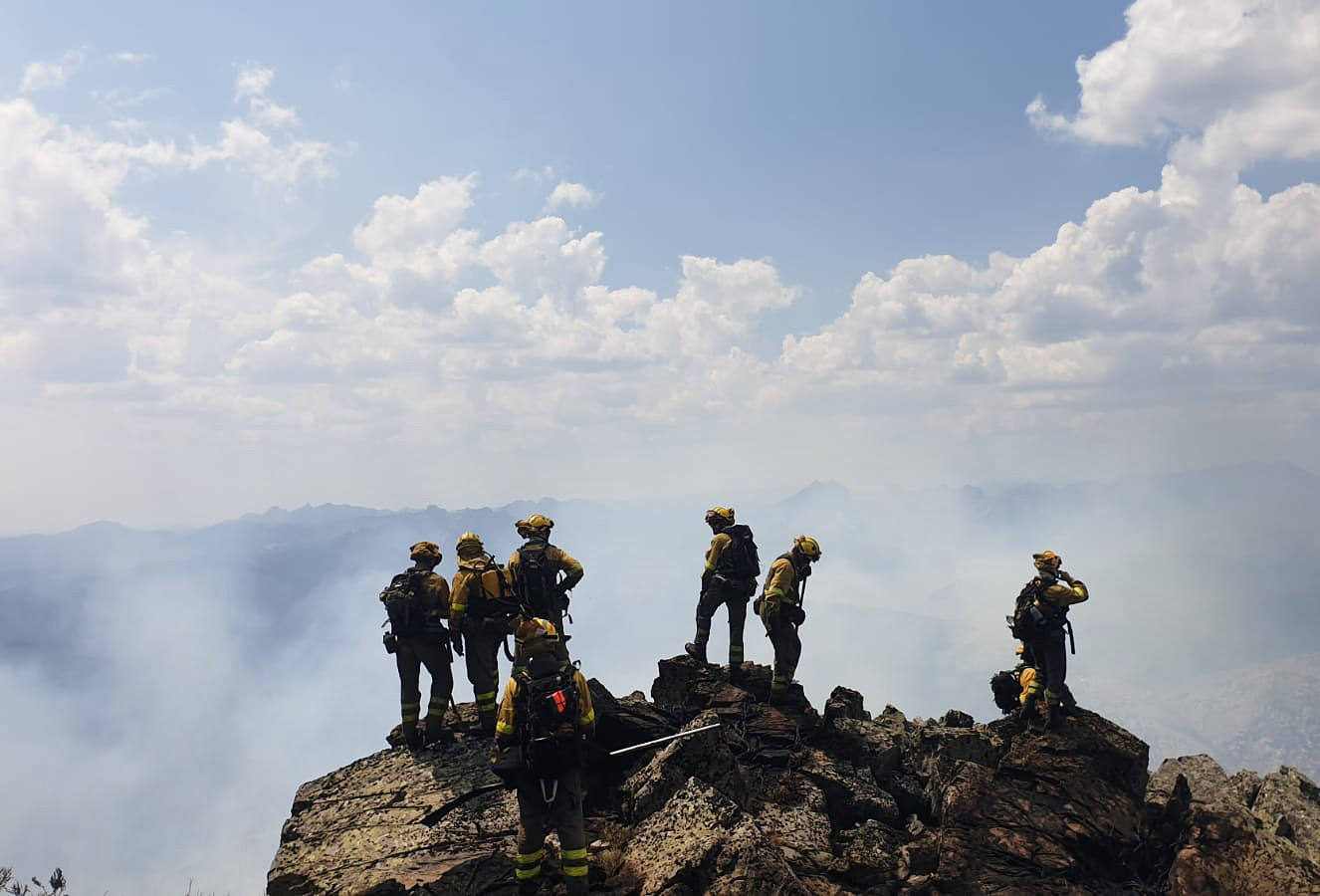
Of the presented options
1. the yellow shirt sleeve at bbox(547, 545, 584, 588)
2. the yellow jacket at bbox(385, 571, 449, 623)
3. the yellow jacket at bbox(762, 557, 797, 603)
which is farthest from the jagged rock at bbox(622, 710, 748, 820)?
the yellow jacket at bbox(385, 571, 449, 623)

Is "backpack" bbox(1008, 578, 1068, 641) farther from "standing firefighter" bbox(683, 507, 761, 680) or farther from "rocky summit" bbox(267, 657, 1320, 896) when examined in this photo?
"standing firefighter" bbox(683, 507, 761, 680)

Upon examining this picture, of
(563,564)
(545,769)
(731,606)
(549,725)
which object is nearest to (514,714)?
(549,725)

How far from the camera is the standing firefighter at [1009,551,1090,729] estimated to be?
47.0ft

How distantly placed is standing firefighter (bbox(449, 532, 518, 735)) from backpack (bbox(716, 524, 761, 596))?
5.19m

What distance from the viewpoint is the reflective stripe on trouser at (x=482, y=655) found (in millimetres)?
14531

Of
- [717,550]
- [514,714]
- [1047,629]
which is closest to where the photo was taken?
[514,714]

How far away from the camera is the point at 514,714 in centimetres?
998

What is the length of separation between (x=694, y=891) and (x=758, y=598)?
767 cm

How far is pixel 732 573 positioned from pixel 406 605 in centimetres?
722

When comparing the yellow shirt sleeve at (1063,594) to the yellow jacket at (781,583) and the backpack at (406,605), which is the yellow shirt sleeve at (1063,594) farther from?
the backpack at (406,605)

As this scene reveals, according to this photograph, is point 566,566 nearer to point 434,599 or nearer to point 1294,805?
point 434,599

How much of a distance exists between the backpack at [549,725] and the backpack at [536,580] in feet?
16.4

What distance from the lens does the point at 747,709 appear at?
1559cm

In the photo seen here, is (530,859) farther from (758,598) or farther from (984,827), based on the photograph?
(758,598)
